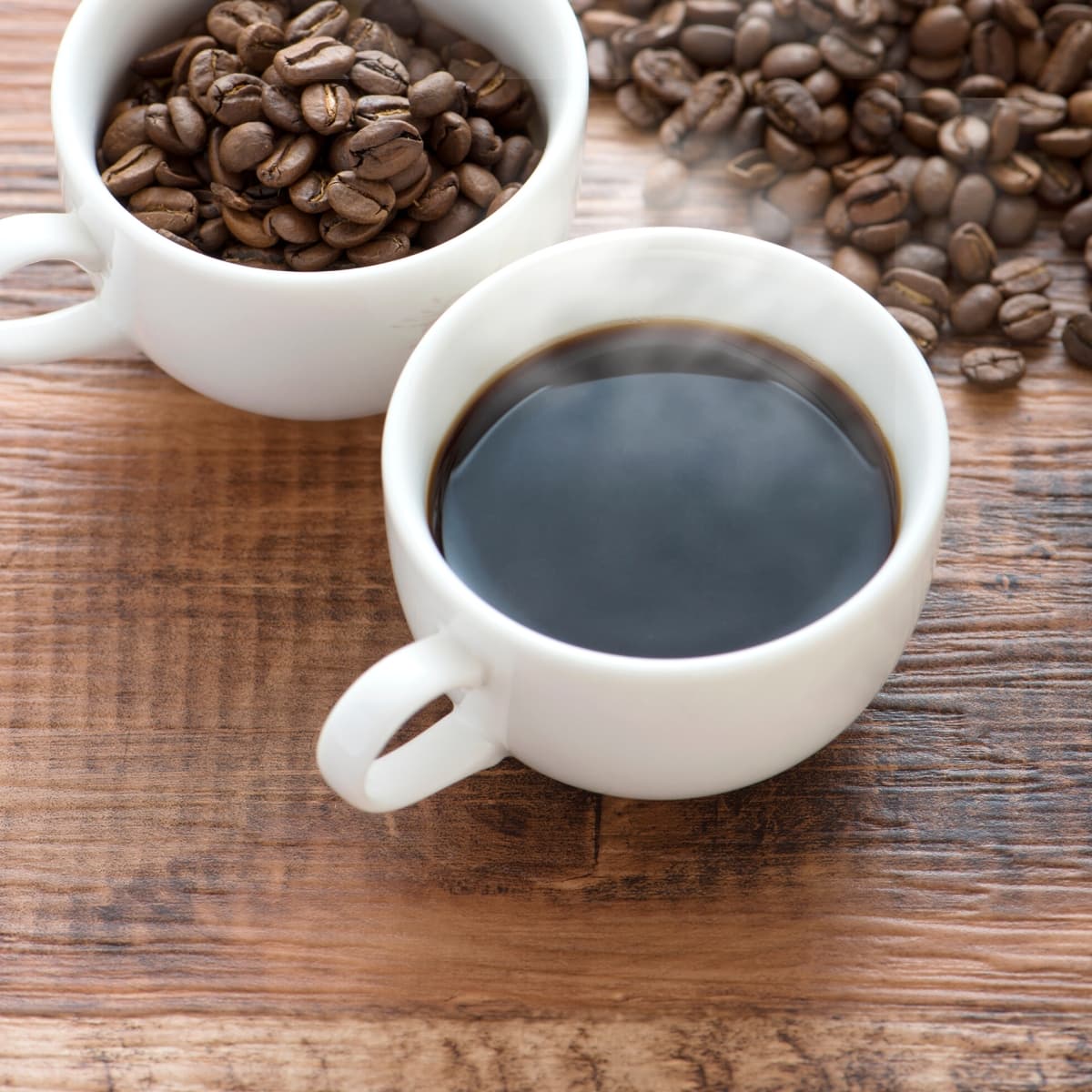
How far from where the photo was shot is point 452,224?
1.21 m

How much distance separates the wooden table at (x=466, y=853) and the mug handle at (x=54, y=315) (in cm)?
11

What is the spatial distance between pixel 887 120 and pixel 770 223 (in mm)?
158

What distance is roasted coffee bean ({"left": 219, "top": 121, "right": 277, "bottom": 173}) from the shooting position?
3.84 feet

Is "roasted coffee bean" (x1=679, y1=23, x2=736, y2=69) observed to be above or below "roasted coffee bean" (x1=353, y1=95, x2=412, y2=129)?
below

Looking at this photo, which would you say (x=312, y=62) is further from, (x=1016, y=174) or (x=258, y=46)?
(x=1016, y=174)

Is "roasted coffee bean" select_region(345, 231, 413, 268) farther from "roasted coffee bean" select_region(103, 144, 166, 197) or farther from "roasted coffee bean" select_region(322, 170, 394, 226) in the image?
"roasted coffee bean" select_region(103, 144, 166, 197)

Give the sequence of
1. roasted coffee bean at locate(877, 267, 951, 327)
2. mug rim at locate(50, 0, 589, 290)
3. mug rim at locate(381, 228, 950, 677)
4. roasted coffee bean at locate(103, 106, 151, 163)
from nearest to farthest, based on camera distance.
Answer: mug rim at locate(381, 228, 950, 677) < mug rim at locate(50, 0, 589, 290) < roasted coffee bean at locate(103, 106, 151, 163) < roasted coffee bean at locate(877, 267, 951, 327)

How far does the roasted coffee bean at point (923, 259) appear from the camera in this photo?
1363 millimetres

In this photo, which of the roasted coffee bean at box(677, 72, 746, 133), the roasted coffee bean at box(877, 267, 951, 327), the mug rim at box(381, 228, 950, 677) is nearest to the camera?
the mug rim at box(381, 228, 950, 677)

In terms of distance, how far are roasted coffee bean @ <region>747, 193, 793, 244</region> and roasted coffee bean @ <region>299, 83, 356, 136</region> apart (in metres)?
0.43

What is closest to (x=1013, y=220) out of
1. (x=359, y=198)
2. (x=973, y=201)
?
(x=973, y=201)

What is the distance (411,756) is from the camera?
1014 mm

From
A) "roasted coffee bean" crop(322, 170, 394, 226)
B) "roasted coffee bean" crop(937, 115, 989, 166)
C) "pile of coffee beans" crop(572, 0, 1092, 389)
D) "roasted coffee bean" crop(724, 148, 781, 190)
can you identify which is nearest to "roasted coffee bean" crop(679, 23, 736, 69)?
"pile of coffee beans" crop(572, 0, 1092, 389)

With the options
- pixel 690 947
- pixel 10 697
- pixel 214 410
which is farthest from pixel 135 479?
pixel 690 947
